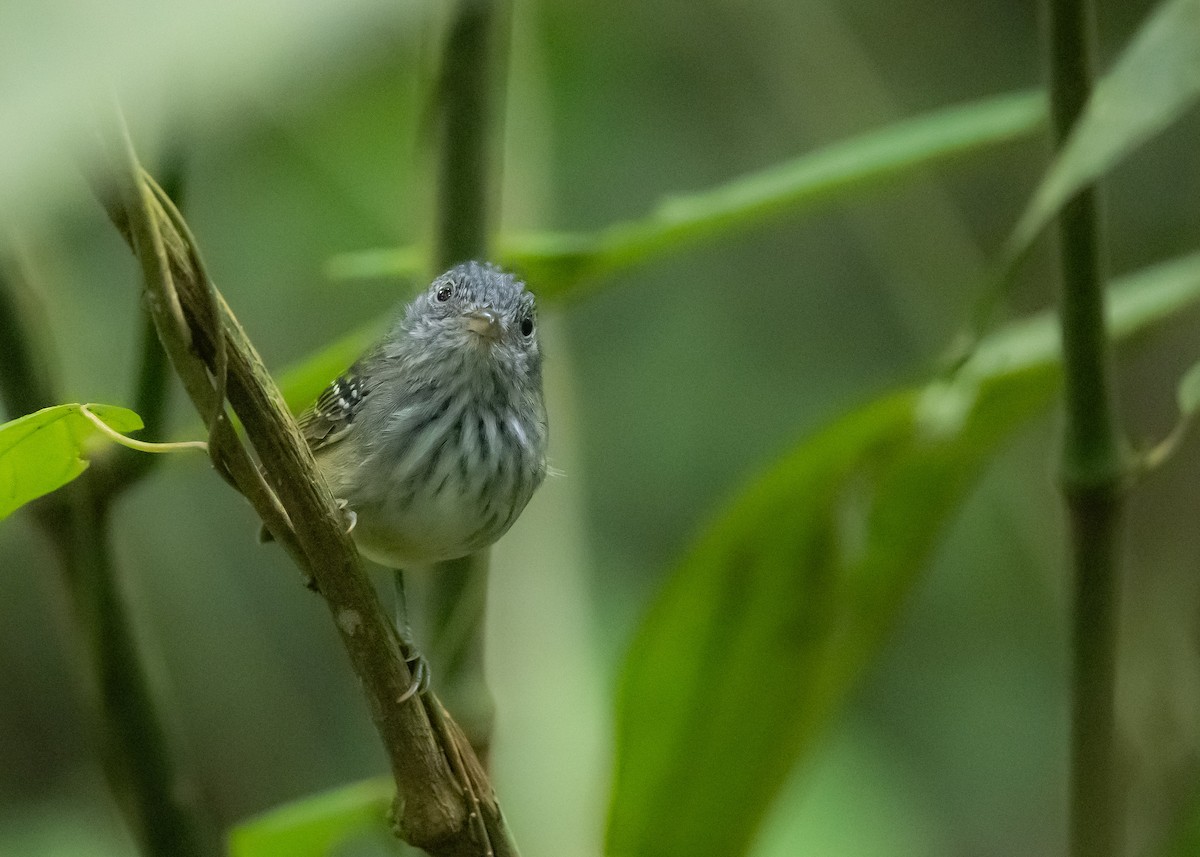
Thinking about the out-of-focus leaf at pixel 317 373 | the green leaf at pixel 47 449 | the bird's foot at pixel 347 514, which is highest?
the out-of-focus leaf at pixel 317 373

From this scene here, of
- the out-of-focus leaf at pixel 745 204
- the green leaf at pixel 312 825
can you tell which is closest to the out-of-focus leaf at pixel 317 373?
the out-of-focus leaf at pixel 745 204

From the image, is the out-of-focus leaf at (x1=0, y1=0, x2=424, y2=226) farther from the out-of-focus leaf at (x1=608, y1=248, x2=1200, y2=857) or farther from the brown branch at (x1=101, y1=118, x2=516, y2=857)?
the out-of-focus leaf at (x1=608, y1=248, x2=1200, y2=857)

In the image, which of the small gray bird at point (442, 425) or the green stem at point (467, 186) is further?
the small gray bird at point (442, 425)

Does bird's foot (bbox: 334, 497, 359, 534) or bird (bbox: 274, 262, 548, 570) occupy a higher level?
bird (bbox: 274, 262, 548, 570)

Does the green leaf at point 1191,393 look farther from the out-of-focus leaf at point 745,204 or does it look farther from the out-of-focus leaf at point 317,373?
the out-of-focus leaf at point 317,373

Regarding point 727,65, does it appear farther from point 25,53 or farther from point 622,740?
point 25,53

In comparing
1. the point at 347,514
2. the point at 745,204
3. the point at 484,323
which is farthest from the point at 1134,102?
the point at 484,323

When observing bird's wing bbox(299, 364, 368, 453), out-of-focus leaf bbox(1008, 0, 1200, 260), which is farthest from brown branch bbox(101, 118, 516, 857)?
bird's wing bbox(299, 364, 368, 453)

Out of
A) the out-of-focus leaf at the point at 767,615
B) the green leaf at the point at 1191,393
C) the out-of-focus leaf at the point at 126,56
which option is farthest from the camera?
the out-of-focus leaf at the point at 767,615
